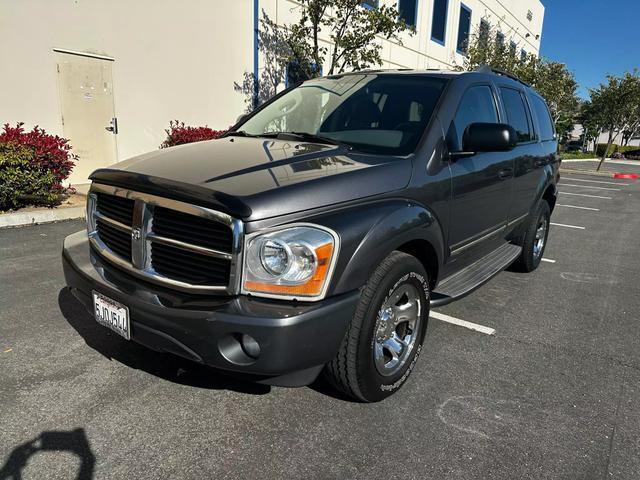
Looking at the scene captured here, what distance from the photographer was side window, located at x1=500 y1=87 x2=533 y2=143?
4.30m

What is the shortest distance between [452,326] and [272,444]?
1996 mm

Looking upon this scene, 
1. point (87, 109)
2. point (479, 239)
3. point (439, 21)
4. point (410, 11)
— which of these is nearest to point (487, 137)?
→ point (479, 239)

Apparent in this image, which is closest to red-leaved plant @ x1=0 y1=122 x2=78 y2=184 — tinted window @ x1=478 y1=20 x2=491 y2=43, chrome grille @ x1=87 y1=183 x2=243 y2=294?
chrome grille @ x1=87 y1=183 x2=243 y2=294

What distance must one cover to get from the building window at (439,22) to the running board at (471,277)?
54.3ft

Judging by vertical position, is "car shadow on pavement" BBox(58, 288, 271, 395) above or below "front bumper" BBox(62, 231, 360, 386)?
below

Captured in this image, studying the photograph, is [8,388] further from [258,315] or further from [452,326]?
[452,326]

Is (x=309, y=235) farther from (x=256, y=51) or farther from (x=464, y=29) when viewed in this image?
(x=464, y=29)

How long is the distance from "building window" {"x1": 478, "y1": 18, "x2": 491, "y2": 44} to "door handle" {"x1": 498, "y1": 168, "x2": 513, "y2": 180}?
18.6 meters

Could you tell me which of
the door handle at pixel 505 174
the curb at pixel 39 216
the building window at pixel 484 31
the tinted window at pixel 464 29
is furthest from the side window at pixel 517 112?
the tinted window at pixel 464 29

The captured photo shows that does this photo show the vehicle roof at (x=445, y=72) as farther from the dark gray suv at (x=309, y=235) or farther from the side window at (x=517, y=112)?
the side window at (x=517, y=112)

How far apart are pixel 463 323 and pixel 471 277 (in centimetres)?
47

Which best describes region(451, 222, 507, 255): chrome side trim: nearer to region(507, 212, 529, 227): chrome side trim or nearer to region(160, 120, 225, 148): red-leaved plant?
region(507, 212, 529, 227): chrome side trim

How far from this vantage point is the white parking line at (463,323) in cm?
380

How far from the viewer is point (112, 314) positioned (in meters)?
2.47
